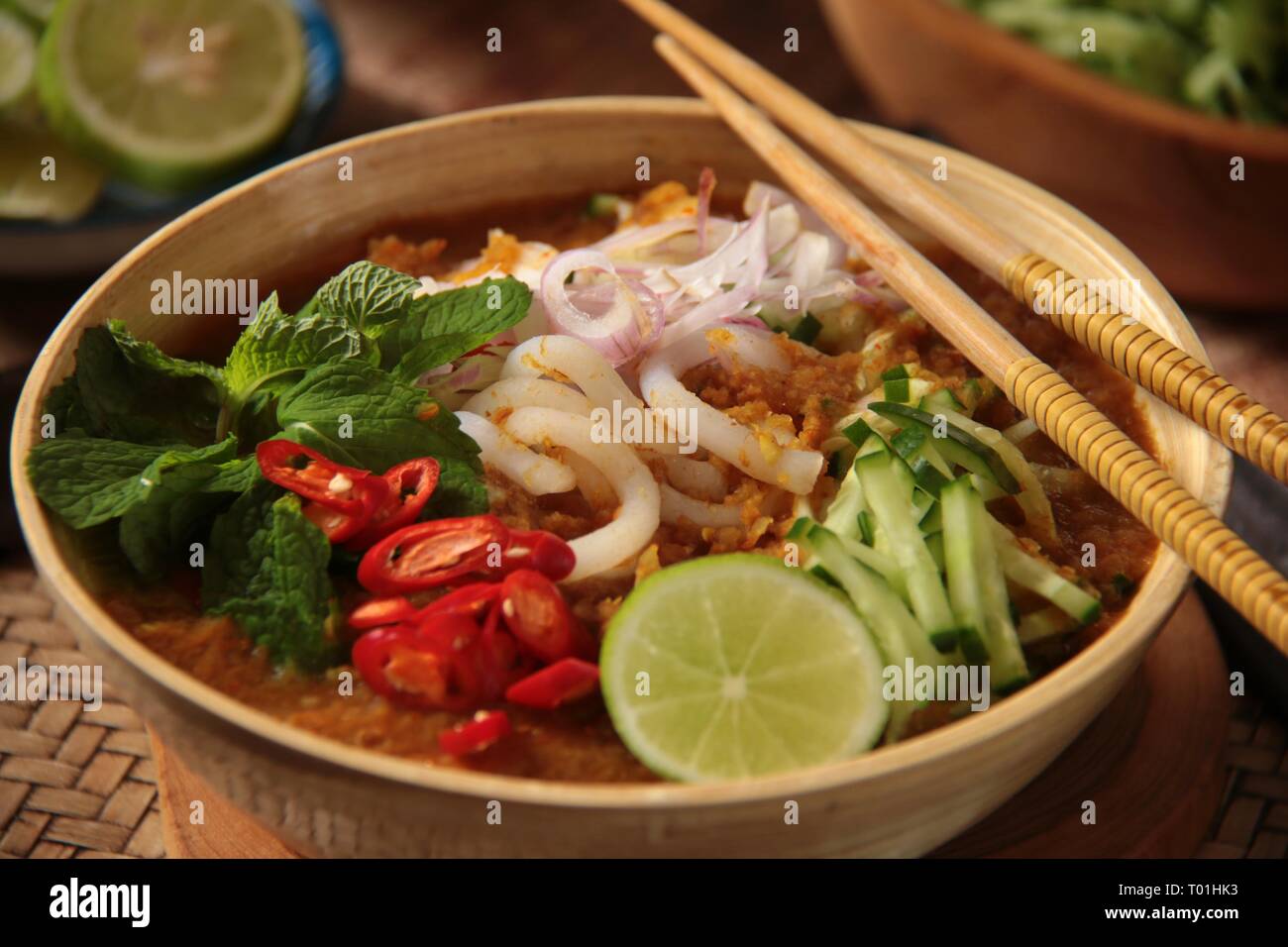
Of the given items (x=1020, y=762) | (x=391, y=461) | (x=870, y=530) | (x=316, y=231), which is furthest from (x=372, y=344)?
(x=1020, y=762)

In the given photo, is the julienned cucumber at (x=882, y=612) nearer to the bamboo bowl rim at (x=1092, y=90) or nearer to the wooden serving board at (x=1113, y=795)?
the wooden serving board at (x=1113, y=795)

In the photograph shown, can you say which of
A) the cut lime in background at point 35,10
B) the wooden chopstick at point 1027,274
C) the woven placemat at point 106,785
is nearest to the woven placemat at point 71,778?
the woven placemat at point 106,785

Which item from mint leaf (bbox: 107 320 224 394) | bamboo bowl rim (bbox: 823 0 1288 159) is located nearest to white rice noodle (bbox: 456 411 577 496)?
mint leaf (bbox: 107 320 224 394)

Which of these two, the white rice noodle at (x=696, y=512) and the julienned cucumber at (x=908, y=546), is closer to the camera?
the julienned cucumber at (x=908, y=546)

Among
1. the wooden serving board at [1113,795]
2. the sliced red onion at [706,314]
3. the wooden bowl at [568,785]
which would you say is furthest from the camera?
the sliced red onion at [706,314]

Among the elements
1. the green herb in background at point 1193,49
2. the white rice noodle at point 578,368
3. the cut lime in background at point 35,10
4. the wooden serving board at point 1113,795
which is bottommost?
the wooden serving board at point 1113,795

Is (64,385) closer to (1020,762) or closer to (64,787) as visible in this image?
(64,787)

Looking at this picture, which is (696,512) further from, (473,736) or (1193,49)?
(1193,49)
